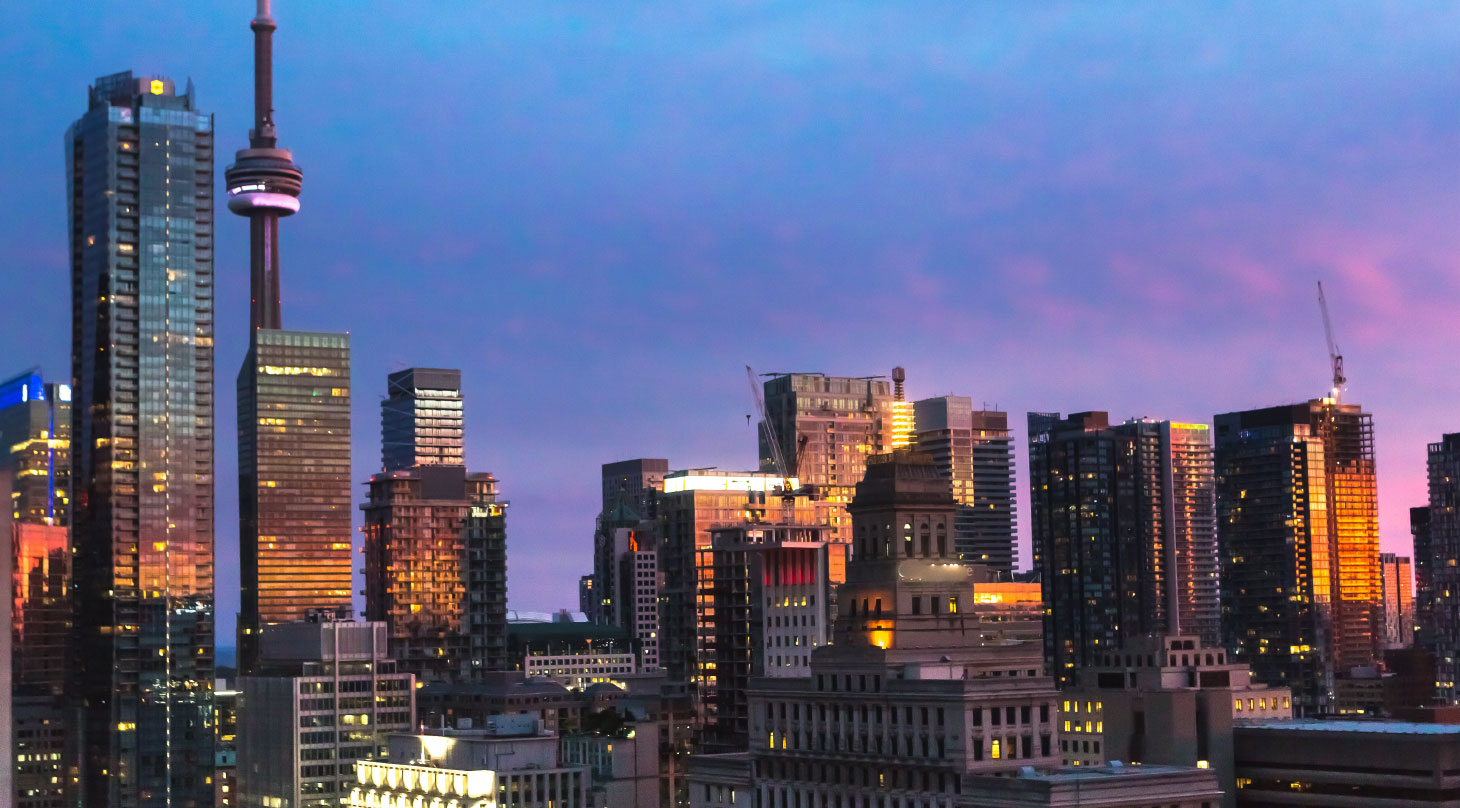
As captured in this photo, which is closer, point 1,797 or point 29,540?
point 1,797

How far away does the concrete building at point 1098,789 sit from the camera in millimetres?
177750

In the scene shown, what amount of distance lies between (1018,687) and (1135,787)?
20079mm

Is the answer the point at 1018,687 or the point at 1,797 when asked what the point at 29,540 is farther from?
the point at 1018,687

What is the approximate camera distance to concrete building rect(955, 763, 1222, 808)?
583 feet

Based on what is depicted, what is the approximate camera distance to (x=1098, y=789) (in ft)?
586

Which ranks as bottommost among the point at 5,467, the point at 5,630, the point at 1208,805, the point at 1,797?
the point at 1208,805

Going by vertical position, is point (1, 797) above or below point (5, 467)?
below

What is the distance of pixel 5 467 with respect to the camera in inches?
2035

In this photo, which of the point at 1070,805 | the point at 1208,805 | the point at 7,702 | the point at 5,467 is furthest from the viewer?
the point at 1208,805

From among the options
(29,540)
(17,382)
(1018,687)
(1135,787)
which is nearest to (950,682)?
(1018,687)

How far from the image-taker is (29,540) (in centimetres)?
9994

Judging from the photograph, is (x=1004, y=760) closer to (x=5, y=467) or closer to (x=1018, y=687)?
(x=1018, y=687)

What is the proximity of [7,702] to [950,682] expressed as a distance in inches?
5935

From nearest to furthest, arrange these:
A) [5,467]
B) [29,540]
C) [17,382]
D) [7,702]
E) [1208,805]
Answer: [5,467] → [7,702] → [17,382] → [29,540] → [1208,805]
